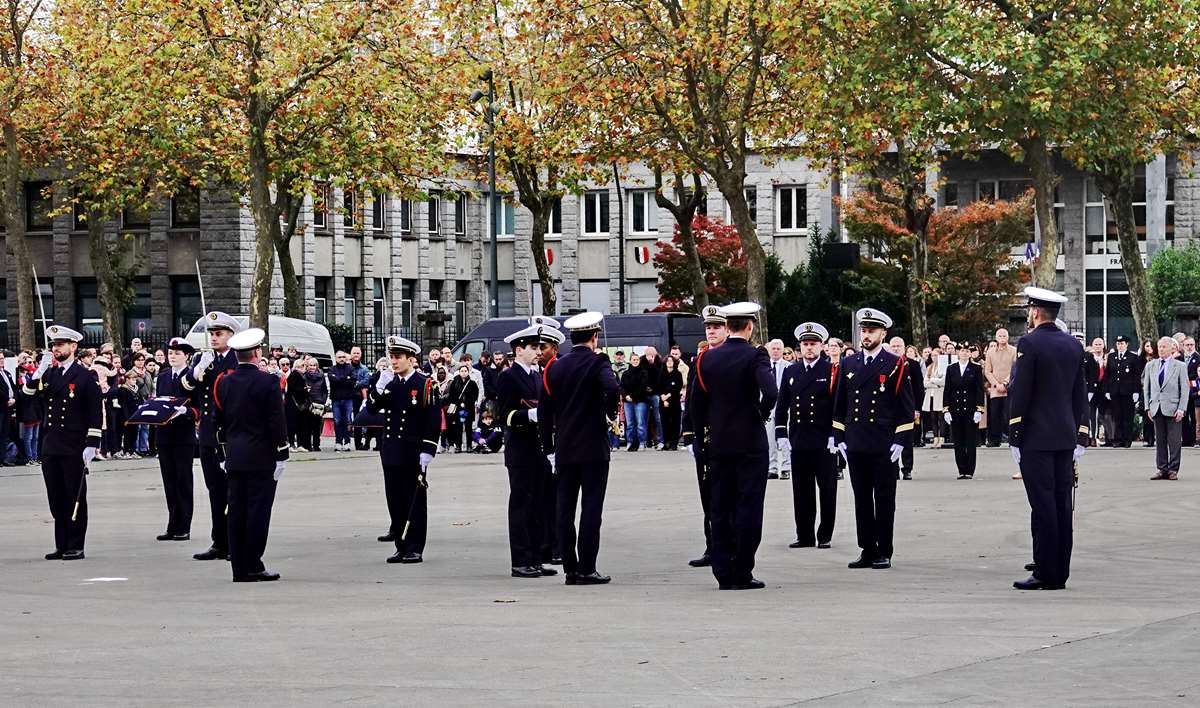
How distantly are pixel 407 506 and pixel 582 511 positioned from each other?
8.40ft

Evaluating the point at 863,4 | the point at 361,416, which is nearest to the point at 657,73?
the point at 863,4

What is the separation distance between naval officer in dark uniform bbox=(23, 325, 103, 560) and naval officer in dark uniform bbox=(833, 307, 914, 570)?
6.08 m

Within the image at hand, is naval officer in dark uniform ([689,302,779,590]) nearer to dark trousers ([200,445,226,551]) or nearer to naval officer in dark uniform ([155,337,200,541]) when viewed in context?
dark trousers ([200,445,226,551])

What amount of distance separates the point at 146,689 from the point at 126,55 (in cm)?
3106

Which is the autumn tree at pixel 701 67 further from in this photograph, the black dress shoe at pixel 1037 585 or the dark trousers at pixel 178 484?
the black dress shoe at pixel 1037 585

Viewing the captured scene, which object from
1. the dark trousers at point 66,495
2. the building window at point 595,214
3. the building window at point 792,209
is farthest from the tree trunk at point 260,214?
the building window at point 595,214

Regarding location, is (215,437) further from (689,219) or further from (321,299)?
(321,299)

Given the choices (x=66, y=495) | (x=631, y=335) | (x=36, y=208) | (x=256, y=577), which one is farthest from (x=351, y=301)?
(x=256, y=577)

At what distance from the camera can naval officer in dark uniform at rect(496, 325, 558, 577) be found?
48.3 feet

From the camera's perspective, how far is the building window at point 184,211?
57594 millimetres

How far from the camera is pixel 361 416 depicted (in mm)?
16109

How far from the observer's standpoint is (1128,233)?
42.3 meters

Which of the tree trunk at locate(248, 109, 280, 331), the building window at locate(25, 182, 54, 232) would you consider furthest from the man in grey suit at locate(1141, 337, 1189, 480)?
the building window at locate(25, 182, 54, 232)

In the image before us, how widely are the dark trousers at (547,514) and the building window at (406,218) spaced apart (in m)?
51.8
